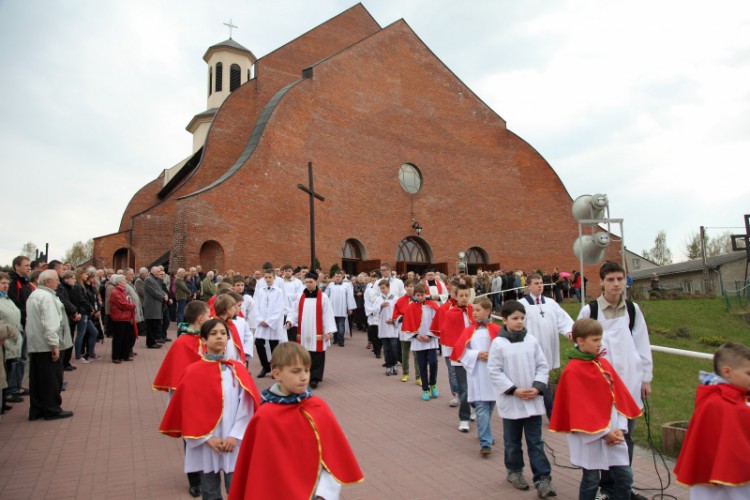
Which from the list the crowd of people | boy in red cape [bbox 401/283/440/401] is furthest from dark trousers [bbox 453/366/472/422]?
boy in red cape [bbox 401/283/440/401]

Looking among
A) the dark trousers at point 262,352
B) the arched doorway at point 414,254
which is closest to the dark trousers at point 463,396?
the dark trousers at point 262,352

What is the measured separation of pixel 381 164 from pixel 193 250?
A: 469 inches

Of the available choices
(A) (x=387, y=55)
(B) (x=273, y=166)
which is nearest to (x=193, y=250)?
(B) (x=273, y=166)

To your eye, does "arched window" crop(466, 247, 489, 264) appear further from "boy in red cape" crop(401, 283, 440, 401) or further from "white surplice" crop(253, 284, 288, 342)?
"boy in red cape" crop(401, 283, 440, 401)

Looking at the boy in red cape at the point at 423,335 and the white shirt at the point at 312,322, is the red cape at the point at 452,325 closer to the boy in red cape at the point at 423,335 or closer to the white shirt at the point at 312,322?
the boy in red cape at the point at 423,335

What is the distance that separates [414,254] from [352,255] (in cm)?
419

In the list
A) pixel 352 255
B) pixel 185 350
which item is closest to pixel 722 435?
pixel 185 350

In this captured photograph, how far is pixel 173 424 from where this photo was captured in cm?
405

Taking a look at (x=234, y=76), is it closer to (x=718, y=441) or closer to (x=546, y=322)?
(x=546, y=322)

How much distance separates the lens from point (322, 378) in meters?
10.2

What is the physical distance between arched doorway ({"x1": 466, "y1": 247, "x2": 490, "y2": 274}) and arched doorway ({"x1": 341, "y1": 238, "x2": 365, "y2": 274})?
22.8 ft

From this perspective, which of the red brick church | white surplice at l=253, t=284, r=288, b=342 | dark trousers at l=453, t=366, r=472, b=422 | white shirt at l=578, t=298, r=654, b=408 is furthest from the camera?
the red brick church

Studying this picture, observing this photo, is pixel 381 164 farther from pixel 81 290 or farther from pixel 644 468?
pixel 644 468

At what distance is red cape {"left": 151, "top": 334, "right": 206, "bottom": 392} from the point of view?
519 cm
